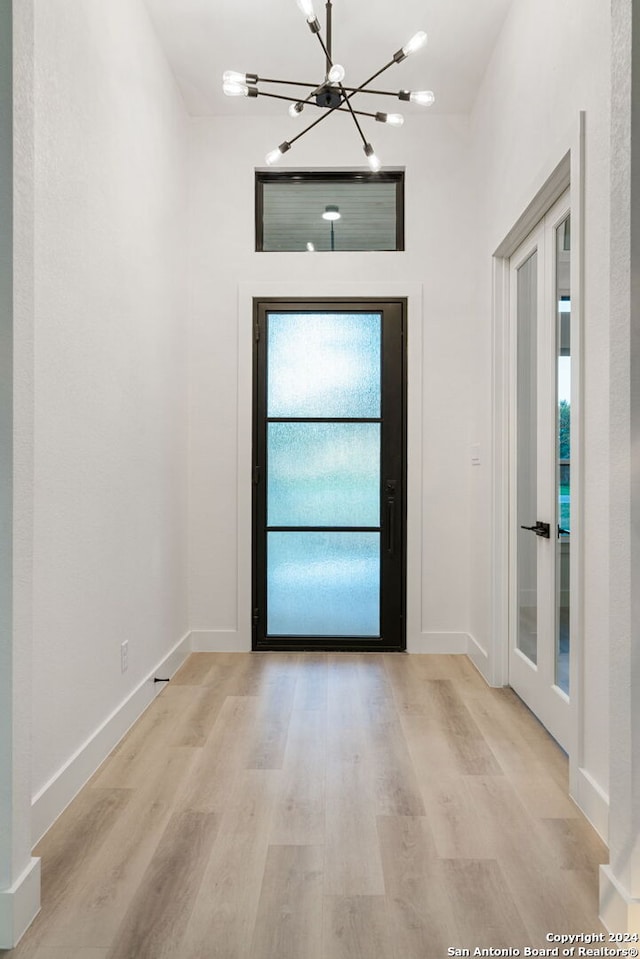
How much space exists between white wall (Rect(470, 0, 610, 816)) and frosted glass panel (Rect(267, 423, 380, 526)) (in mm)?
863

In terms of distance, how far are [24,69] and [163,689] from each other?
2.77 meters

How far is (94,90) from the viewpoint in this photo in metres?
2.52

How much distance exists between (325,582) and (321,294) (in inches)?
71.1

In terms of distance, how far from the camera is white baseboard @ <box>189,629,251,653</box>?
418 cm

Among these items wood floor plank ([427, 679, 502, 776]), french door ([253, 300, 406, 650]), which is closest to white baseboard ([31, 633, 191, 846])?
french door ([253, 300, 406, 650])

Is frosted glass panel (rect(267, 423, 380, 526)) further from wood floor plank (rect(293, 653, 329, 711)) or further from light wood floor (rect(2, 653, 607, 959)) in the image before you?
light wood floor (rect(2, 653, 607, 959))

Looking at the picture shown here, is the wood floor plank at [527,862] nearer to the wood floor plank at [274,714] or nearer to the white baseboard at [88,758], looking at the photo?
the wood floor plank at [274,714]

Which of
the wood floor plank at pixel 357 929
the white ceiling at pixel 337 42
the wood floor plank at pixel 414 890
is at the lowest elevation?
the wood floor plank at pixel 357 929

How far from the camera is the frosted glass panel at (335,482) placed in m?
4.21

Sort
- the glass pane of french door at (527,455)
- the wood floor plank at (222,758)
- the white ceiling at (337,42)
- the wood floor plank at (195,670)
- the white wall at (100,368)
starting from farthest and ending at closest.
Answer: the wood floor plank at (195,670) < the white ceiling at (337,42) < the glass pane of french door at (527,455) < the wood floor plank at (222,758) < the white wall at (100,368)

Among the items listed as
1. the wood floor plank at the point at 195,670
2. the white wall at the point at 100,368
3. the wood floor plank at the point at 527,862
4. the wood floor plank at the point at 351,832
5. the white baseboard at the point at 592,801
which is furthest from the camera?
the wood floor plank at the point at 195,670

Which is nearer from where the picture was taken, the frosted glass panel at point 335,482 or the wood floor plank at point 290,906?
the wood floor plank at point 290,906

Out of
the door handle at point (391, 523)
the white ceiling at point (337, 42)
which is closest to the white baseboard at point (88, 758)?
the door handle at point (391, 523)

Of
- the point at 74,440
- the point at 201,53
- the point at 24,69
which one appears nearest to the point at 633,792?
the point at 74,440
